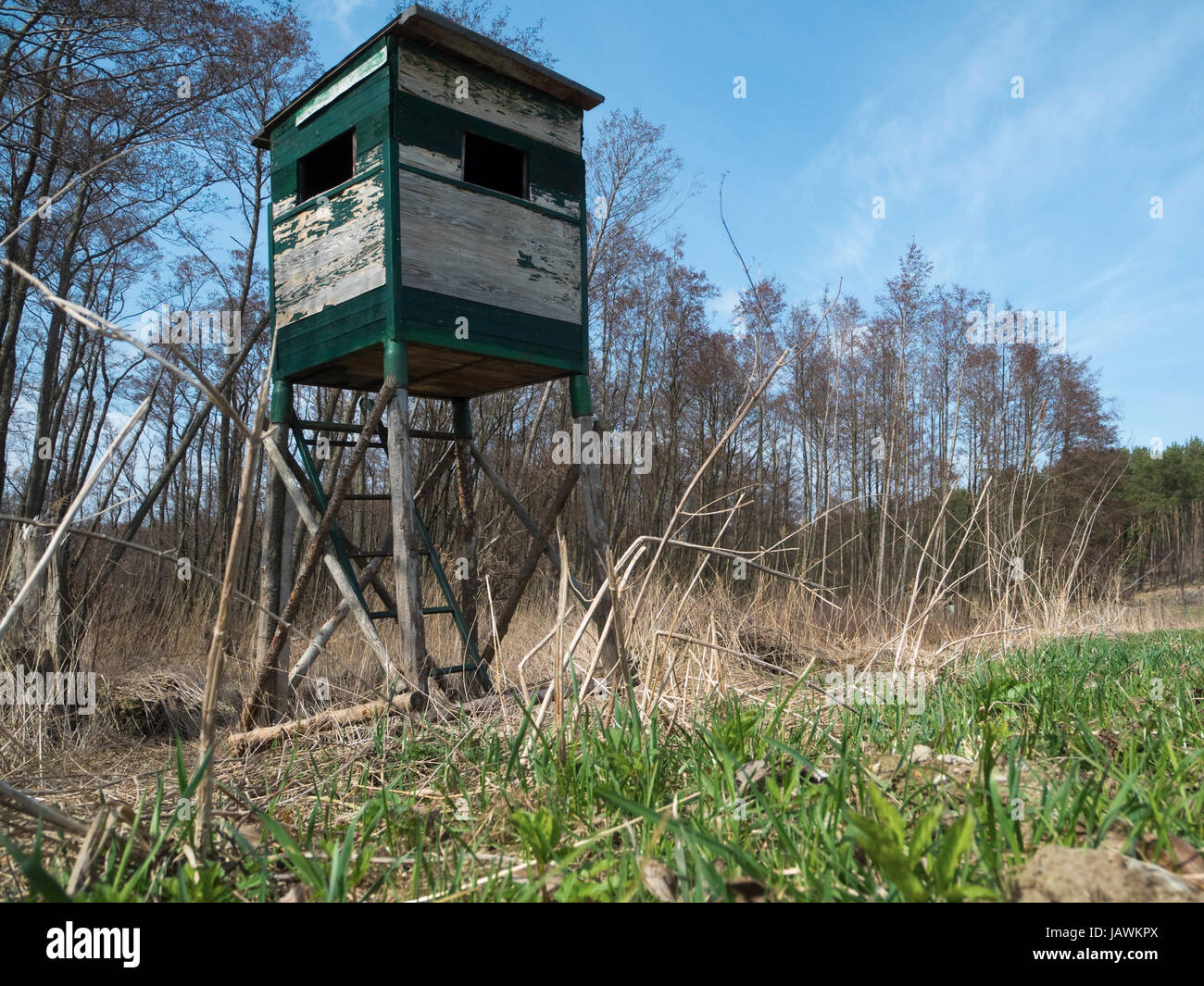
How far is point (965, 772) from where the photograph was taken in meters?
1.79

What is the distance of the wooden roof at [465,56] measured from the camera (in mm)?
4832

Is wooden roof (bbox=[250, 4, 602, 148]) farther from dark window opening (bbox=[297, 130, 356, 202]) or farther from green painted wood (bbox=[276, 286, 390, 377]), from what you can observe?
green painted wood (bbox=[276, 286, 390, 377])

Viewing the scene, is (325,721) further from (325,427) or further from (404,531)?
(325,427)

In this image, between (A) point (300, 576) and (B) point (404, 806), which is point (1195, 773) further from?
(A) point (300, 576)

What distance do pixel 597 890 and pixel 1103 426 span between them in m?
21.8

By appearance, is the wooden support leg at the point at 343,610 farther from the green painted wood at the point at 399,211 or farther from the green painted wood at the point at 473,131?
the green painted wood at the point at 473,131

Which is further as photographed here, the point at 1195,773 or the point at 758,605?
the point at 758,605

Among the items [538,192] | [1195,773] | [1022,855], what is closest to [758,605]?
[538,192]

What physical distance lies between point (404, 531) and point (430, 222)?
193 centimetres

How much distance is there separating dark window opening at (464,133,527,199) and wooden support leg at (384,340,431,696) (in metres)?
1.71

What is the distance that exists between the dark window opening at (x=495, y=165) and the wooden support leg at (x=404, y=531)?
171cm

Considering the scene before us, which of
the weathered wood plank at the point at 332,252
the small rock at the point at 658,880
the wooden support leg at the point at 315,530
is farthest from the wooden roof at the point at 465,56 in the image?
the small rock at the point at 658,880

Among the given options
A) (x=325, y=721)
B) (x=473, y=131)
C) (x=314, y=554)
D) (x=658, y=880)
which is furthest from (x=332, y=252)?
(x=658, y=880)

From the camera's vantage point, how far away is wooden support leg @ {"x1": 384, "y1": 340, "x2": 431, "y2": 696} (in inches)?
177
